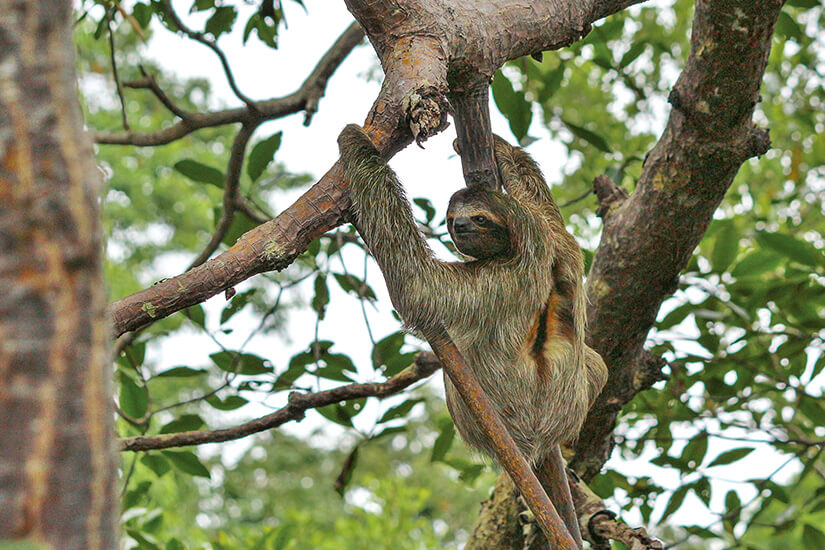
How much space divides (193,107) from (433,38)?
16448mm

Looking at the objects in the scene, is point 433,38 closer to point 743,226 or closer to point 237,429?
point 237,429

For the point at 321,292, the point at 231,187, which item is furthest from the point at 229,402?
the point at 231,187

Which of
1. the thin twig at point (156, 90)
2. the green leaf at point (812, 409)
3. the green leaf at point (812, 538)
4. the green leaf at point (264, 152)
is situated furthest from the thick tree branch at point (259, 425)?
the green leaf at point (812, 538)

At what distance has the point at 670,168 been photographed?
12.2 ft

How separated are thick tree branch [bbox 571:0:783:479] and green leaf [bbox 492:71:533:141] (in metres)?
0.64

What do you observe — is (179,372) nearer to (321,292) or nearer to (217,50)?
(321,292)

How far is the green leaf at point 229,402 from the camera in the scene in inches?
153

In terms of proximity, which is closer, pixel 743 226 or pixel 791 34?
pixel 791 34

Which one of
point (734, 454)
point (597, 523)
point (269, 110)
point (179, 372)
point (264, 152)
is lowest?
point (597, 523)

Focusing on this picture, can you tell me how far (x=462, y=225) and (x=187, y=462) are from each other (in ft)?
6.19

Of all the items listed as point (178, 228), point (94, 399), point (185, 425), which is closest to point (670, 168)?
point (185, 425)

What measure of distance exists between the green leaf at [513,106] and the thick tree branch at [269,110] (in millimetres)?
879

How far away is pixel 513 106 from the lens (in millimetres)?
4059

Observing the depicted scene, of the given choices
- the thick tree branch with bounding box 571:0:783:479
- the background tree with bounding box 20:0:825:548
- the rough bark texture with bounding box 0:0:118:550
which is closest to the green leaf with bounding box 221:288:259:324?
the background tree with bounding box 20:0:825:548
